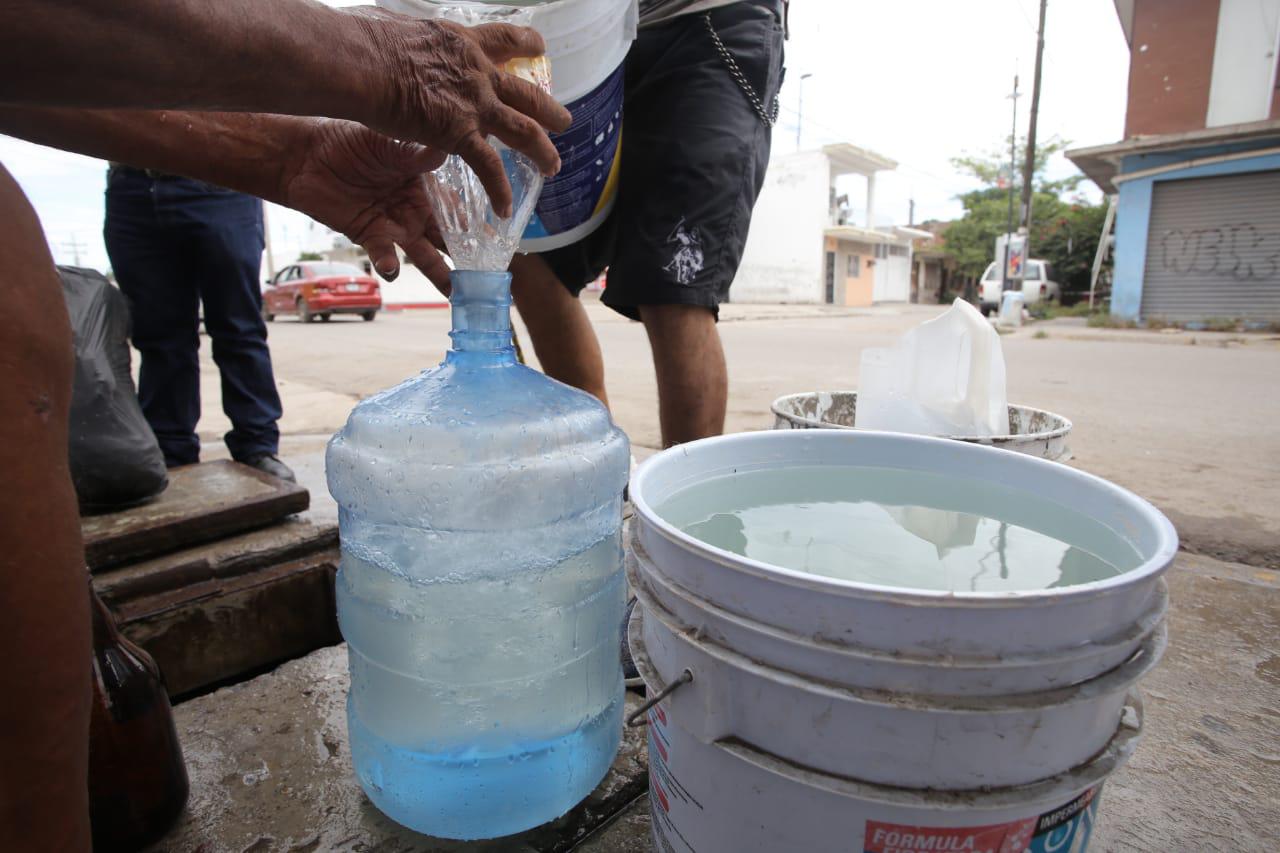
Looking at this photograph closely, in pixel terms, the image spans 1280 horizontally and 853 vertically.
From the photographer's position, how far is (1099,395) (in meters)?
5.36

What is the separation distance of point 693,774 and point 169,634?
146cm

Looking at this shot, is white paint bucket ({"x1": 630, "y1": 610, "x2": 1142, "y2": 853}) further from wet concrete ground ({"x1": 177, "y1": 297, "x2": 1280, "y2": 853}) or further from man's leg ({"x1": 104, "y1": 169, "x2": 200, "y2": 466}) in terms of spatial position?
man's leg ({"x1": 104, "y1": 169, "x2": 200, "y2": 466})

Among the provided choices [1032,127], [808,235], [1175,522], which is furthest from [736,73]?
[808,235]

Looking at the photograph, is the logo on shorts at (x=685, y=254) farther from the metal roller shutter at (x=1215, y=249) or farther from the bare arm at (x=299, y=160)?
the metal roller shutter at (x=1215, y=249)

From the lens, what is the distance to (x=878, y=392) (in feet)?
5.44

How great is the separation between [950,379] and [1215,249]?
1478cm

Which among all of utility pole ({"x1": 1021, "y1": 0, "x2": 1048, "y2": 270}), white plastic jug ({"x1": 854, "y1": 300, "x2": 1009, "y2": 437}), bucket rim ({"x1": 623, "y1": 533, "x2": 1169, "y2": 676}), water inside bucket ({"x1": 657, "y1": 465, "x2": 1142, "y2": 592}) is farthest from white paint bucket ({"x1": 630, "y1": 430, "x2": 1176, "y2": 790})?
utility pole ({"x1": 1021, "y1": 0, "x2": 1048, "y2": 270})

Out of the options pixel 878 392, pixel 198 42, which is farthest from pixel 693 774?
pixel 878 392

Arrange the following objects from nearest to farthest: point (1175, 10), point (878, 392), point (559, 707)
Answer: point (559, 707) < point (878, 392) < point (1175, 10)

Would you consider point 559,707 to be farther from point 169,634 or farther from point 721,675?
point 169,634

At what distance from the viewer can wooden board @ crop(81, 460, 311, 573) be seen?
175 centimetres

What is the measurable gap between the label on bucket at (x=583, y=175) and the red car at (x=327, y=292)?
15.5 m

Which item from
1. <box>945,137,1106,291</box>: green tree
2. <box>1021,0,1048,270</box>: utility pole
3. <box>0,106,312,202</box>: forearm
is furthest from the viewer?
<box>945,137,1106,291</box>: green tree

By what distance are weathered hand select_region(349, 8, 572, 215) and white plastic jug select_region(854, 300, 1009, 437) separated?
0.97 metres
